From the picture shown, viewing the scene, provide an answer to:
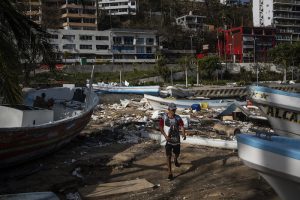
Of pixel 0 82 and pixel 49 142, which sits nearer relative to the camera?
pixel 0 82

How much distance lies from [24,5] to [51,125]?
3672mm

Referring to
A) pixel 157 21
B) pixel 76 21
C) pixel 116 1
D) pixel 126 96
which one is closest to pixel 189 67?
pixel 126 96

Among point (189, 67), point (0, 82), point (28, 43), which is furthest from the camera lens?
point (189, 67)

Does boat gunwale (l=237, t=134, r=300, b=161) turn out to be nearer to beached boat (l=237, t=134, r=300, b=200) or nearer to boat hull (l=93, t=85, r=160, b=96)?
beached boat (l=237, t=134, r=300, b=200)

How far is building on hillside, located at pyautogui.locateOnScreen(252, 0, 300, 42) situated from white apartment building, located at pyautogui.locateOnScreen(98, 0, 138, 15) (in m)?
31.0

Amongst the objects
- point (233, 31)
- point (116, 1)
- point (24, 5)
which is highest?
point (116, 1)

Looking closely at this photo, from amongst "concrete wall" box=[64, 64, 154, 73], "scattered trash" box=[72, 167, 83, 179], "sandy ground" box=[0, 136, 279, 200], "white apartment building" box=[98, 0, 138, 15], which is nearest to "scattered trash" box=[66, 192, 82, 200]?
"sandy ground" box=[0, 136, 279, 200]

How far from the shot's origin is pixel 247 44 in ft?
263

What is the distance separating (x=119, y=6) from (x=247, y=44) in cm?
3558

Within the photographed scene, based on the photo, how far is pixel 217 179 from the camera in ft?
26.8

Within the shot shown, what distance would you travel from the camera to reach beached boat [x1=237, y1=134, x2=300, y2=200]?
4.77 meters

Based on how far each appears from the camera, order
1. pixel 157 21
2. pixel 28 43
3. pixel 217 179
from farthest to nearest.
A: pixel 157 21, pixel 217 179, pixel 28 43

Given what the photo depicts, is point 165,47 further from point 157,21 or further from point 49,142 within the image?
point 49,142

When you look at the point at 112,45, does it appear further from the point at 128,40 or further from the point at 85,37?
the point at 85,37
